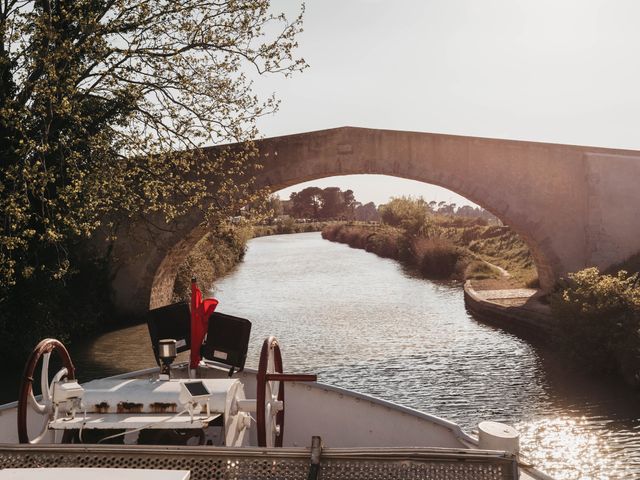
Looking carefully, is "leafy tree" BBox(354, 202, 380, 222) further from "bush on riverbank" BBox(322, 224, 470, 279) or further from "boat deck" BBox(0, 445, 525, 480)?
"boat deck" BBox(0, 445, 525, 480)

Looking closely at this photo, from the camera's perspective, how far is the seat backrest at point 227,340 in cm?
424

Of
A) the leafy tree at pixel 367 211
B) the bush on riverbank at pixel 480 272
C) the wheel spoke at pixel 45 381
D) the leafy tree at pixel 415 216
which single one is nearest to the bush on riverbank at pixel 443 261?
the bush on riverbank at pixel 480 272

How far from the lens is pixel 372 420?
4.07 meters

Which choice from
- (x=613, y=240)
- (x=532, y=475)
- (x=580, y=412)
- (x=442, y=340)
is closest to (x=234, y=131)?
(x=442, y=340)

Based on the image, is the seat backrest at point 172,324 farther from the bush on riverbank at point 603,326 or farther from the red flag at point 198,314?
the bush on riverbank at point 603,326

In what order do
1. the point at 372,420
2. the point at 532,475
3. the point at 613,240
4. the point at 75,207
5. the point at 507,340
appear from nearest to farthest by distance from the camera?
the point at 532,475
the point at 372,420
the point at 75,207
the point at 507,340
the point at 613,240

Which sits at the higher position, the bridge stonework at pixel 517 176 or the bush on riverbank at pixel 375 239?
the bridge stonework at pixel 517 176

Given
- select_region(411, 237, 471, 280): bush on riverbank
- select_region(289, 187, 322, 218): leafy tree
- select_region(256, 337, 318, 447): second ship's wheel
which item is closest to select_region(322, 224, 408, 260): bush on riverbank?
select_region(411, 237, 471, 280): bush on riverbank

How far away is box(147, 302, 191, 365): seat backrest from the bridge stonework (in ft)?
24.2

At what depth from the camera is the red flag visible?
3.94 metres

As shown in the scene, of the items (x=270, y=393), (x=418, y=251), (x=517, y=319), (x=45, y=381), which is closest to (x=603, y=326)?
(x=517, y=319)

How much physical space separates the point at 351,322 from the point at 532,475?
9.55 metres

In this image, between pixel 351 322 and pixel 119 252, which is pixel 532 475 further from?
pixel 119 252

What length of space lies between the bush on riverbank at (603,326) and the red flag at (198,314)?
5.87 meters
